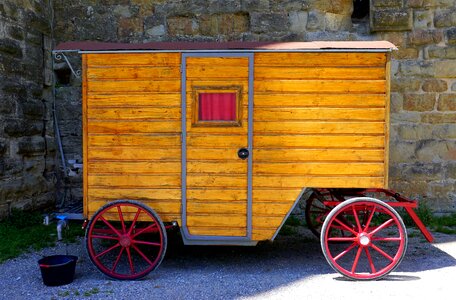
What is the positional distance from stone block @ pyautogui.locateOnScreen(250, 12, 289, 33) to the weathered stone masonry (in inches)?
0.6

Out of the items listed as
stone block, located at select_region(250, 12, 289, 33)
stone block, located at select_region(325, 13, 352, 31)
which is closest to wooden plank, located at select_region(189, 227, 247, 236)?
stone block, located at select_region(250, 12, 289, 33)

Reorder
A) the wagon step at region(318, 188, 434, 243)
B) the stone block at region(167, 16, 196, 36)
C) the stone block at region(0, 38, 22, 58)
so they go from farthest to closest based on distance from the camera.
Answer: the stone block at region(167, 16, 196, 36) → the stone block at region(0, 38, 22, 58) → the wagon step at region(318, 188, 434, 243)

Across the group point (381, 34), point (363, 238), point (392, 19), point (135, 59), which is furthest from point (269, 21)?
point (363, 238)

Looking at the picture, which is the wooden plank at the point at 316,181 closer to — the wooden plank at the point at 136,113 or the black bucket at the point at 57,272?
the wooden plank at the point at 136,113

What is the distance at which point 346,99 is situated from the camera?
4676 millimetres

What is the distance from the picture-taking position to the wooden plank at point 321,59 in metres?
4.66

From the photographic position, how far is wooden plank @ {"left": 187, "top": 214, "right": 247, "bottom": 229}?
475cm

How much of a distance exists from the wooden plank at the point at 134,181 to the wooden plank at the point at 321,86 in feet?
4.00

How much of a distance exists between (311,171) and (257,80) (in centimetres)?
102

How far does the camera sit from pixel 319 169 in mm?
4703

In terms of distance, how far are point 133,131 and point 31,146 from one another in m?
2.66

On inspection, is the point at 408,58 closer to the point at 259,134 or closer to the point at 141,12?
the point at 259,134

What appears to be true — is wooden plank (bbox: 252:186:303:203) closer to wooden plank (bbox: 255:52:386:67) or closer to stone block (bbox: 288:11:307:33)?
wooden plank (bbox: 255:52:386:67)

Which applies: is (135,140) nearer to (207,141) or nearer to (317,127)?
(207,141)
